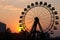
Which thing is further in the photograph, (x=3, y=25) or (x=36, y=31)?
(x=3, y=25)

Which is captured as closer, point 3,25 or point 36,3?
point 36,3

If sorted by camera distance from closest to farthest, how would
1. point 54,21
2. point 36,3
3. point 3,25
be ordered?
point 54,21, point 36,3, point 3,25

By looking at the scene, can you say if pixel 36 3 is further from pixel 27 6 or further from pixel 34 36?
pixel 34 36

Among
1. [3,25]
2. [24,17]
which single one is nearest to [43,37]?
[24,17]

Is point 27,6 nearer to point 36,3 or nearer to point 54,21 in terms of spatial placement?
point 36,3

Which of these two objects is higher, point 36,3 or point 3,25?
point 36,3

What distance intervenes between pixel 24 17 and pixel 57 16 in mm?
6690

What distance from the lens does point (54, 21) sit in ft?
209

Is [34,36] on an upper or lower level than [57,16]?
lower

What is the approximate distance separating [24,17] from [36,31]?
12.3 feet

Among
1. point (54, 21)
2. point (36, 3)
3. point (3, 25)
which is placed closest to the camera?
point (54, 21)

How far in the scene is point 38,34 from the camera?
231 ft

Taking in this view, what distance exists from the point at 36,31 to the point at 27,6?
568 cm

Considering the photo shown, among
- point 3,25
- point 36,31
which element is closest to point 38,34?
point 36,31
